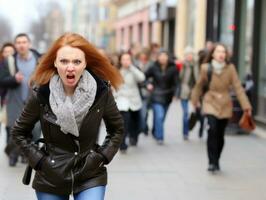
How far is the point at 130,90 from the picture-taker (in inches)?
476

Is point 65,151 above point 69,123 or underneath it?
underneath

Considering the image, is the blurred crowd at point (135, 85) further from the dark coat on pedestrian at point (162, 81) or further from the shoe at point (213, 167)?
the shoe at point (213, 167)

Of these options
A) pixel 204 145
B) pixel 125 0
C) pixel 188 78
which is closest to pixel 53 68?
pixel 204 145

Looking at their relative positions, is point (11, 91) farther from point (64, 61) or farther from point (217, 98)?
point (64, 61)

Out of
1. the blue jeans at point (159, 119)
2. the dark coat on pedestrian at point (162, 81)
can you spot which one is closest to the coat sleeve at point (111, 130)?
the blue jeans at point (159, 119)

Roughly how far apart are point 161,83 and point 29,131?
8599 millimetres

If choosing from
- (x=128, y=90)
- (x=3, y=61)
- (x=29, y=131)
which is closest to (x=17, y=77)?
(x=3, y=61)

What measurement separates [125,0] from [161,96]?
33.9 m

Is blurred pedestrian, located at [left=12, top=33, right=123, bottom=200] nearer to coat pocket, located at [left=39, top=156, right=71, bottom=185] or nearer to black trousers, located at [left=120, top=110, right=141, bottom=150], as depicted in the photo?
coat pocket, located at [left=39, top=156, right=71, bottom=185]

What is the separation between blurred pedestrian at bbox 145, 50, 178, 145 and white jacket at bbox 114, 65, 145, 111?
3.09 feet

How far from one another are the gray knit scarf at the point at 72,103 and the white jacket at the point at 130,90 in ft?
24.5

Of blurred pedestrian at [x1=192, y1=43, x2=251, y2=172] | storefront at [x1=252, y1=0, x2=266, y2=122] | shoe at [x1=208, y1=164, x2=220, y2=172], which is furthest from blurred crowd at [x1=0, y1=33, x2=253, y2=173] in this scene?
shoe at [x1=208, y1=164, x2=220, y2=172]

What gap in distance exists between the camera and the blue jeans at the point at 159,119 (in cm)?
1294

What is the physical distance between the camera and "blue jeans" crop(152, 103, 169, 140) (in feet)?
42.5
